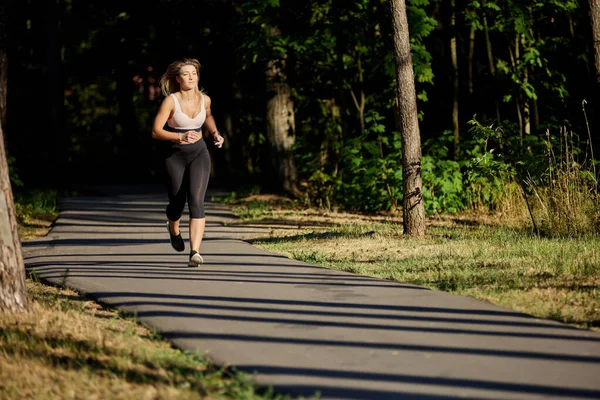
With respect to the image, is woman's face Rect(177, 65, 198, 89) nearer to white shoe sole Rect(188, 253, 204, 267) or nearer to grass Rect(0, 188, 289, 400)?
white shoe sole Rect(188, 253, 204, 267)

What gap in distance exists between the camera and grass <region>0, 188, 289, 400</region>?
4926mm

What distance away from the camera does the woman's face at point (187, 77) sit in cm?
942

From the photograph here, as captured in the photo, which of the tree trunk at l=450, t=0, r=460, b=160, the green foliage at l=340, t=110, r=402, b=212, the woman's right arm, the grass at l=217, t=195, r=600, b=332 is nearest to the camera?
the grass at l=217, t=195, r=600, b=332

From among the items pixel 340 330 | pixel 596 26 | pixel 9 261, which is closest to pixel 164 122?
pixel 9 261

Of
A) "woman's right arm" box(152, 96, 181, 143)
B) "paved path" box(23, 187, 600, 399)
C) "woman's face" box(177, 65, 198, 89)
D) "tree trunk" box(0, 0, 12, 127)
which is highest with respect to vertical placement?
"tree trunk" box(0, 0, 12, 127)

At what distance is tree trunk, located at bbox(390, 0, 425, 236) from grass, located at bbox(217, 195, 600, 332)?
313 mm

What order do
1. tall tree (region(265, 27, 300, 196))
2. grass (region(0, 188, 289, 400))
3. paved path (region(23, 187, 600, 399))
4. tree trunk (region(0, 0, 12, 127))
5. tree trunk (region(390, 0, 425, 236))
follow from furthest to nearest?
tall tree (region(265, 27, 300, 196))
tree trunk (region(0, 0, 12, 127))
tree trunk (region(390, 0, 425, 236))
paved path (region(23, 187, 600, 399))
grass (region(0, 188, 289, 400))

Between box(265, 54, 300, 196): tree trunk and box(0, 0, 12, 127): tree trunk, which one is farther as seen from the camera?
box(265, 54, 300, 196): tree trunk

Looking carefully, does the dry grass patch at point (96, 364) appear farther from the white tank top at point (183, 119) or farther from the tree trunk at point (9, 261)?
the white tank top at point (183, 119)

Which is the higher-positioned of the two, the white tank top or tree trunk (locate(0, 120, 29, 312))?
the white tank top

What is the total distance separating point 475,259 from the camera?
9.56m

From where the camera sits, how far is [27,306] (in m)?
6.97

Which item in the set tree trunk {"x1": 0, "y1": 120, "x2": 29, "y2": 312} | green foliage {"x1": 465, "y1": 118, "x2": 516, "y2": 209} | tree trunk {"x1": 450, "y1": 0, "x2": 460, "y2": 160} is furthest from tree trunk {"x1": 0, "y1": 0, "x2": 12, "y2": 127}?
tree trunk {"x1": 0, "y1": 120, "x2": 29, "y2": 312}

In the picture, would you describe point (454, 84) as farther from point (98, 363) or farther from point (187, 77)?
point (98, 363)
